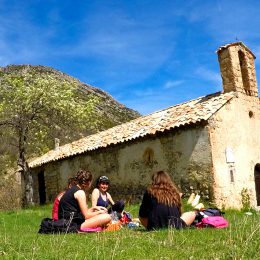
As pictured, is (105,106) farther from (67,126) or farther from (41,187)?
(67,126)

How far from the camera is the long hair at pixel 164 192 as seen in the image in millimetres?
6727

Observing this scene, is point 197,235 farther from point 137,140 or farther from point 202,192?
point 137,140

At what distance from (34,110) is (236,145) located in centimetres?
1106

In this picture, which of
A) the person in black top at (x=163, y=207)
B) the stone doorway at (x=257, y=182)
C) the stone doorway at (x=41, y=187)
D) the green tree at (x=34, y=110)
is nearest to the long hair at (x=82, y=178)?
the person in black top at (x=163, y=207)

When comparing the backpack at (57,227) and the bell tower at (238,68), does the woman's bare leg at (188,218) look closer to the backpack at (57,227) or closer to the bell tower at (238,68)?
the backpack at (57,227)

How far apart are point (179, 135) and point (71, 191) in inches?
365

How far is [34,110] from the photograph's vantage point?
A: 21906mm

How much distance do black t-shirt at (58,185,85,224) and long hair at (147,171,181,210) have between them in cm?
138

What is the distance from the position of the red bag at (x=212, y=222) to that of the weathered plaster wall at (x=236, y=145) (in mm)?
8101

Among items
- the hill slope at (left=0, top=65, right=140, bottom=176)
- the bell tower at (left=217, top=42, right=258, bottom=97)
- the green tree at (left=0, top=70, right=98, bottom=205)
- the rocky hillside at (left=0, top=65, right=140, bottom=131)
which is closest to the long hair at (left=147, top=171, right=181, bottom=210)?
the bell tower at (left=217, top=42, right=258, bottom=97)

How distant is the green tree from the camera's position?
71.5 feet

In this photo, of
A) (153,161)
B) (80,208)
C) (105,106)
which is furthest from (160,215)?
(105,106)

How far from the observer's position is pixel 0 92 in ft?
77.8

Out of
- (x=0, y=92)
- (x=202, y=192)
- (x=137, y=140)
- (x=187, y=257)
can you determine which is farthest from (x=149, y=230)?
(x=0, y=92)
